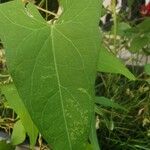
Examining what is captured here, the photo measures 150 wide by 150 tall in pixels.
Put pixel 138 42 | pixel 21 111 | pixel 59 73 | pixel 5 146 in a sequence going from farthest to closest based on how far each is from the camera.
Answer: pixel 138 42 → pixel 5 146 → pixel 21 111 → pixel 59 73

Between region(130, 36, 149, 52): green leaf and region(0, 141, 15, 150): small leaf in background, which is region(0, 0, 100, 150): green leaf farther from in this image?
region(130, 36, 149, 52): green leaf

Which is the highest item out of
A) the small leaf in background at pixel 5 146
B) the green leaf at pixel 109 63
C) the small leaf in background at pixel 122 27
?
the green leaf at pixel 109 63

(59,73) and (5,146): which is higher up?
(59,73)

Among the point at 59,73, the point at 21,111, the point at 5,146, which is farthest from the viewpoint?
the point at 5,146

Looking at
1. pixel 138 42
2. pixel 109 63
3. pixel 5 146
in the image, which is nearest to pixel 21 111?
pixel 109 63

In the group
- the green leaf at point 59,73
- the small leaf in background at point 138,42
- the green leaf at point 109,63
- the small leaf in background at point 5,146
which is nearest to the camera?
the green leaf at point 59,73

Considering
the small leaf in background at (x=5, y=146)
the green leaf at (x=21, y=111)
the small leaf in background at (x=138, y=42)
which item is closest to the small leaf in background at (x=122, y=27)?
the small leaf in background at (x=138, y=42)

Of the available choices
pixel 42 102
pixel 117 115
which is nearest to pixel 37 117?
pixel 42 102

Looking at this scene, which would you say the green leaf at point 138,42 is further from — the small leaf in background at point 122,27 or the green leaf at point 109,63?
the green leaf at point 109,63

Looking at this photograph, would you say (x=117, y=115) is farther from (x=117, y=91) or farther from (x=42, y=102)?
(x=42, y=102)

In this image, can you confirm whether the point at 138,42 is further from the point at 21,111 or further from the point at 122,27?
the point at 21,111
